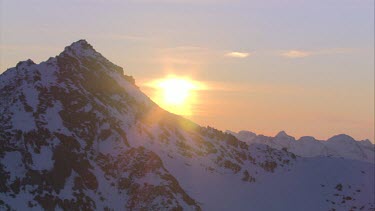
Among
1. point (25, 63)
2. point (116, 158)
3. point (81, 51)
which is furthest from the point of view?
point (81, 51)

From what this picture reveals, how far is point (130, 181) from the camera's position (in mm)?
147125

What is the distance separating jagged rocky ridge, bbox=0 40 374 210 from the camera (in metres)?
135

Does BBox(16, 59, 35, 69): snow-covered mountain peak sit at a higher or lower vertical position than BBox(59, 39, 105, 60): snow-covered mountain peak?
lower

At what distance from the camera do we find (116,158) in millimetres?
153125

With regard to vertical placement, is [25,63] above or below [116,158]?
above

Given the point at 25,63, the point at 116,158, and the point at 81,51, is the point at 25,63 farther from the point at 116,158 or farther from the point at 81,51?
the point at 116,158

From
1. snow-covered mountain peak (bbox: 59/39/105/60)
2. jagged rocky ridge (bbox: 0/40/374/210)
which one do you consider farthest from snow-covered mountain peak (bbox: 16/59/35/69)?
snow-covered mountain peak (bbox: 59/39/105/60)

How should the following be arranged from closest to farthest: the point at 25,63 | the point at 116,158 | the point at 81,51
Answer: the point at 116,158 → the point at 25,63 → the point at 81,51

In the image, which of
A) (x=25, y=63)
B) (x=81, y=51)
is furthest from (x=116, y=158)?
(x=81, y=51)

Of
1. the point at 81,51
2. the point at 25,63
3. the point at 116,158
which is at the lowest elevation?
the point at 116,158

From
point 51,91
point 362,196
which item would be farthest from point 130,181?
point 362,196

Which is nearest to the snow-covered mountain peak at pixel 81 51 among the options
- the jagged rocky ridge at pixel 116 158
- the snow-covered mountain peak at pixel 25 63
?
the jagged rocky ridge at pixel 116 158

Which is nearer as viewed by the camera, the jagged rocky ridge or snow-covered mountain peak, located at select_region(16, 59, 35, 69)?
the jagged rocky ridge

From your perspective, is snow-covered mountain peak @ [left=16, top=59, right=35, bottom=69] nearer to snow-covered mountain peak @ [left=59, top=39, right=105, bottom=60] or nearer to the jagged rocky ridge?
the jagged rocky ridge
